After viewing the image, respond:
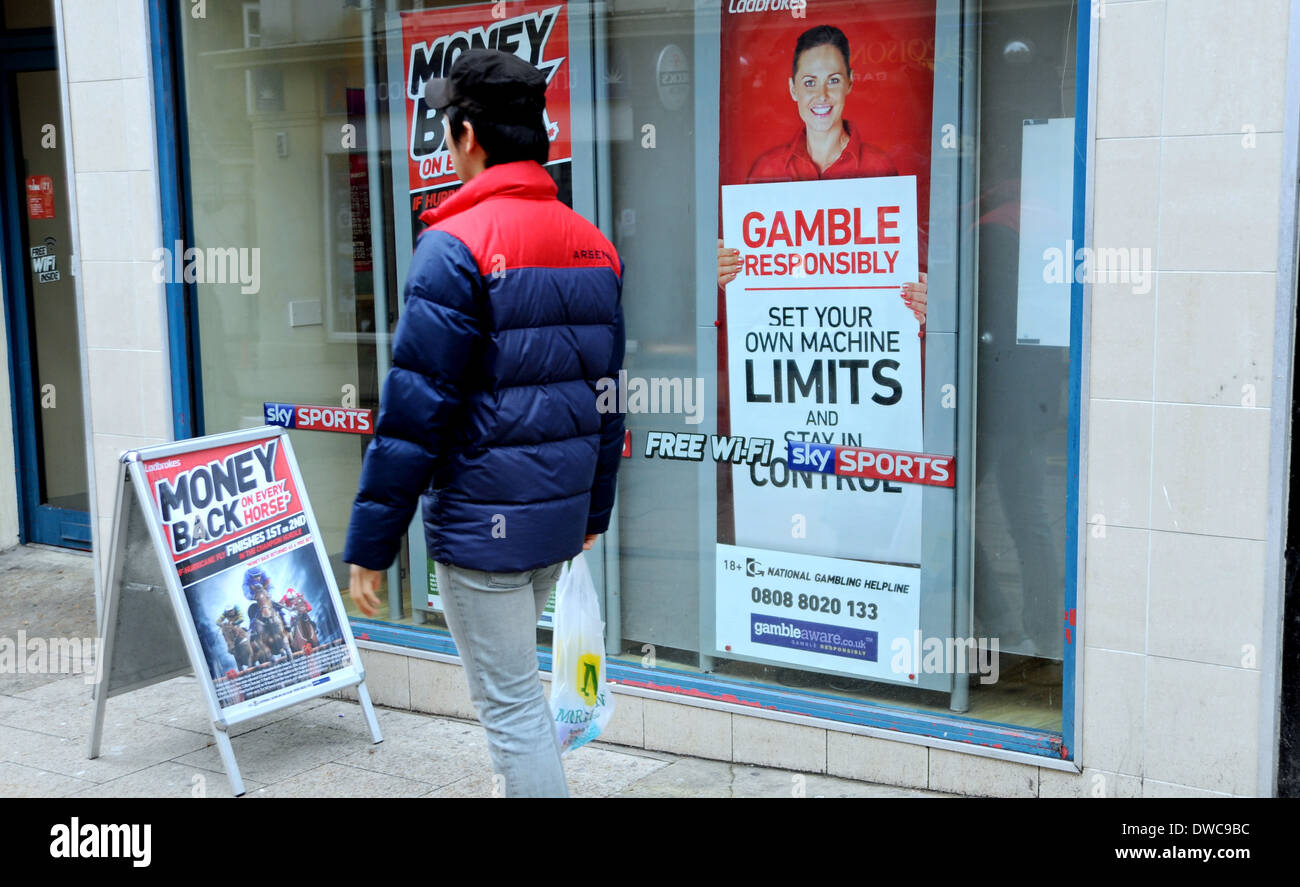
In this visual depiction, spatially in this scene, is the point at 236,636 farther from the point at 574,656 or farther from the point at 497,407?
the point at 497,407

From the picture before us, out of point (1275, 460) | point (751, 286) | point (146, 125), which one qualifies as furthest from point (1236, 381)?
point (146, 125)

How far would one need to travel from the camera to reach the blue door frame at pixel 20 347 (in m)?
7.82

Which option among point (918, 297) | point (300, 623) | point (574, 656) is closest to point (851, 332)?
point (918, 297)

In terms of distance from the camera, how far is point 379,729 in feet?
16.5

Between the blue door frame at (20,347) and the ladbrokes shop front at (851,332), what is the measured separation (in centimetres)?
231

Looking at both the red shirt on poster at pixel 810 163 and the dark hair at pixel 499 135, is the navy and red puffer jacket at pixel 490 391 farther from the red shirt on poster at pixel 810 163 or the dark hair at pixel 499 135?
the red shirt on poster at pixel 810 163

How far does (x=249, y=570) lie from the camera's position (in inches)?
185

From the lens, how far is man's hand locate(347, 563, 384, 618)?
3.41 metres

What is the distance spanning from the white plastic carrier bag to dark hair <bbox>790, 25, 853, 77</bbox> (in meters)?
1.97

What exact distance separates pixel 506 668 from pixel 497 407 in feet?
2.28

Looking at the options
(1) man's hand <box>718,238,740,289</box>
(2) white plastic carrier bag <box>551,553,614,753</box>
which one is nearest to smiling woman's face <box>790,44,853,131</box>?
(1) man's hand <box>718,238,740,289</box>

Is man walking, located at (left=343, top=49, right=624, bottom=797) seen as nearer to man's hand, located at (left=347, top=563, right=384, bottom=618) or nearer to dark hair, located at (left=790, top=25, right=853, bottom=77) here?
man's hand, located at (left=347, top=563, right=384, bottom=618)

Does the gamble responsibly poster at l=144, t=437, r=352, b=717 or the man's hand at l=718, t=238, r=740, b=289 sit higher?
the man's hand at l=718, t=238, r=740, b=289

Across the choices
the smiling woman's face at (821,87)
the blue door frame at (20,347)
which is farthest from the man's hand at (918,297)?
the blue door frame at (20,347)
